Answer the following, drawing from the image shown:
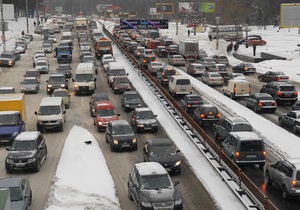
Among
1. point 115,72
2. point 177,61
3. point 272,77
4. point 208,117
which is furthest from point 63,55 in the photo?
point 208,117

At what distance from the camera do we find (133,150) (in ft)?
97.8

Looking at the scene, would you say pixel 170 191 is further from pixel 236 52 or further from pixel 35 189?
pixel 236 52

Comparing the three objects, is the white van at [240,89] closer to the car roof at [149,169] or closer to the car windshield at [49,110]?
the car windshield at [49,110]

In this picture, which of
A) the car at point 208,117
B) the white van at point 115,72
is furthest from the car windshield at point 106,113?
the white van at point 115,72

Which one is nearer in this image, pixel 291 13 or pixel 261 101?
pixel 261 101

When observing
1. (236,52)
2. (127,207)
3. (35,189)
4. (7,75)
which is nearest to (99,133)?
(35,189)

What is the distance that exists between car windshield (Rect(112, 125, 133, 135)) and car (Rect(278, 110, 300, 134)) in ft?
35.1

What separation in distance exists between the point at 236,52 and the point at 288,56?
11.4 meters

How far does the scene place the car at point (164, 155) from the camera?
24.9 metres

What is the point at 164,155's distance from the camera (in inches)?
998

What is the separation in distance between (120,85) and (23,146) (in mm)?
22729

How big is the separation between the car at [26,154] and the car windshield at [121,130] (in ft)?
14.8

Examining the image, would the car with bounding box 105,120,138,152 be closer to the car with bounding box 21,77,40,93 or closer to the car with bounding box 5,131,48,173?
the car with bounding box 5,131,48,173

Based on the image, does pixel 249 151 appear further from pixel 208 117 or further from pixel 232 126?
pixel 208 117
